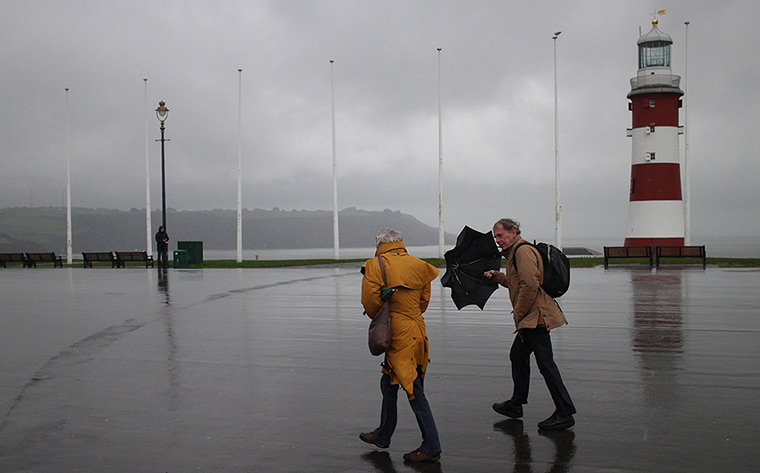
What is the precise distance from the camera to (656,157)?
37.7 metres

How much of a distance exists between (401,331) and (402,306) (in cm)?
19

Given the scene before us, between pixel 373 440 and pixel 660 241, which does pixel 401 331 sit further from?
pixel 660 241

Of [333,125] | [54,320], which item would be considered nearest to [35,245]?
[333,125]

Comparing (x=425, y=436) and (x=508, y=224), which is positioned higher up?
(x=508, y=224)

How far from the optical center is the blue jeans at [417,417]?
5.08 metres

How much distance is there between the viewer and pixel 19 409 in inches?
258

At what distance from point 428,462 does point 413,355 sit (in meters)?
0.78

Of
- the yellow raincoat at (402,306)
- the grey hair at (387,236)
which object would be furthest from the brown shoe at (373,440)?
the grey hair at (387,236)

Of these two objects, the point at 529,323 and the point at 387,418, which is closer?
the point at 387,418

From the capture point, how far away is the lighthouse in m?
37.2

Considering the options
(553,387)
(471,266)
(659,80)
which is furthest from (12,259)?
(553,387)

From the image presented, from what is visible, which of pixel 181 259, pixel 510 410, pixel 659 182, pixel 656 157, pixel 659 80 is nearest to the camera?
pixel 510 410

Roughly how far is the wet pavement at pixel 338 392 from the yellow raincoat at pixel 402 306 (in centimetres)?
70

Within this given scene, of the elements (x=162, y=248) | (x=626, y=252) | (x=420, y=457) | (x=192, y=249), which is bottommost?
(x=420, y=457)
